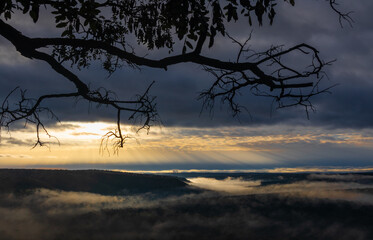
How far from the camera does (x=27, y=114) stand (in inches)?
292

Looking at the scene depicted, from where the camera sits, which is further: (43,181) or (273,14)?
(43,181)

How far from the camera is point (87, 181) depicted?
1047 centimetres

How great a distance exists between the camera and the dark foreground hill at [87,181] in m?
9.39

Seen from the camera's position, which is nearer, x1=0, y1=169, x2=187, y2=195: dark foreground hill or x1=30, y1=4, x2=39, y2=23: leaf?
x1=30, y1=4, x2=39, y2=23: leaf

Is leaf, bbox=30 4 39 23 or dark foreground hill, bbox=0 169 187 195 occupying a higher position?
leaf, bbox=30 4 39 23

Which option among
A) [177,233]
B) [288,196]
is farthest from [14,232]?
[288,196]

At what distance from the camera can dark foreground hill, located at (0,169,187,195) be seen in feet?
30.8

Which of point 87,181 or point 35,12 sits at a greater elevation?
point 35,12

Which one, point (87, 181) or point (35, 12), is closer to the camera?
point (35, 12)

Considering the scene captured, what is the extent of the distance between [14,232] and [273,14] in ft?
19.2

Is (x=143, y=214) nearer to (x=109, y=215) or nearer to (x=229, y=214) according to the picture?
(x=109, y=215)

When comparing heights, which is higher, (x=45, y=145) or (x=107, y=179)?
(x=45, y=145)

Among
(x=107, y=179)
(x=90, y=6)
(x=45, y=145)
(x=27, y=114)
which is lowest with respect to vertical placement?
(x=107, y=179)

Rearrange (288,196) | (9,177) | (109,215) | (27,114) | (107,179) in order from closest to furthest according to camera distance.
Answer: (109,215), (27,114), (288,196), (9,177), (107,179)
